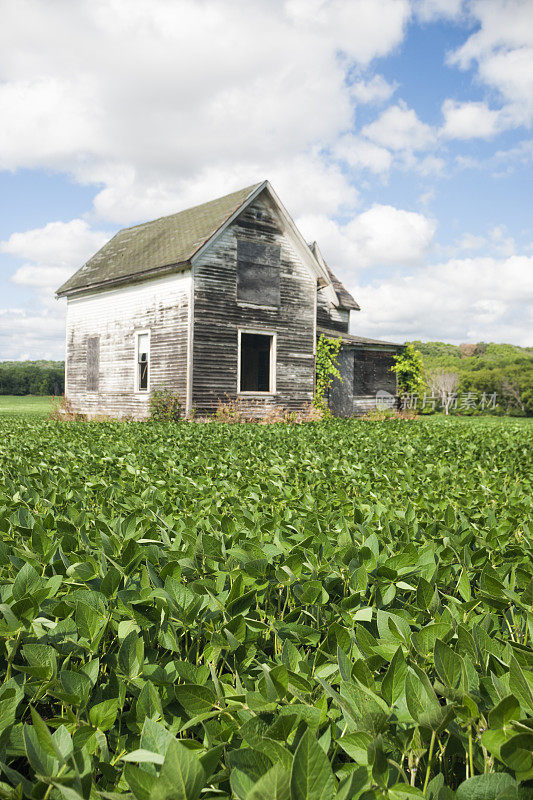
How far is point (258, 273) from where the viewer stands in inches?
794

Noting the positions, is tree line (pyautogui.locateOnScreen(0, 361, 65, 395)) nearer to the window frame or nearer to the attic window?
the window frame

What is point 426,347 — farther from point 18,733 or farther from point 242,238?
point 18,733

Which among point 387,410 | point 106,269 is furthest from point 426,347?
point 106,269

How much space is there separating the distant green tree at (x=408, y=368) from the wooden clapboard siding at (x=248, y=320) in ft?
33.5

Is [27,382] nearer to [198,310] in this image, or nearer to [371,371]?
[371,371]

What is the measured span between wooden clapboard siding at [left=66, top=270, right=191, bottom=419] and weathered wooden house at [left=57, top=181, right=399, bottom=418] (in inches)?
1.7

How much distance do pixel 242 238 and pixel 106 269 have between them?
22.8 feet

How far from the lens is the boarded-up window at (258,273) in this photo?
778 inches

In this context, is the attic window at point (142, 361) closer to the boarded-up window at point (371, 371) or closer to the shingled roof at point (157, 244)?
the shingled roof at point (157, 244)

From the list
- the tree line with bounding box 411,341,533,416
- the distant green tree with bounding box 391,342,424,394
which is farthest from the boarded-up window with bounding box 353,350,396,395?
the tree line with bounding box 411,341,533,416

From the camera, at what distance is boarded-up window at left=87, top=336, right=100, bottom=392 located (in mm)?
22812

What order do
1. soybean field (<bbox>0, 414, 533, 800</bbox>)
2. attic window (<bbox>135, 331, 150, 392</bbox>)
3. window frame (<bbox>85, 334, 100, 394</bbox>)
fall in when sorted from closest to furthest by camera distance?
soybean field (<bbox>0, 414, 533, 800</bbox>) → attic window (<bbox>135, 331, 150, 392</bbox>) → window frame (<bbox>85, 334, 100, 394</bbox>)

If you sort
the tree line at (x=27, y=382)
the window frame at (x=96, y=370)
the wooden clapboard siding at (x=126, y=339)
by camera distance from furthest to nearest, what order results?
1. the tree line at (x=27, y=382)
2. the window frame at (x=96, y=370)
3. the wooden clapboard siding at (x=126, y=339)

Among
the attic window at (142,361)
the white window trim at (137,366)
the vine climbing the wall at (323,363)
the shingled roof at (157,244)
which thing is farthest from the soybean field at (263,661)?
the vine climbing the wall at (323,363)
